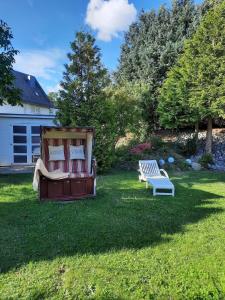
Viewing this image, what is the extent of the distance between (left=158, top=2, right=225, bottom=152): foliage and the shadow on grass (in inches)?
278

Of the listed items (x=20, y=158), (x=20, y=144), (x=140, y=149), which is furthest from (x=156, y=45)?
(x=20, y=158)

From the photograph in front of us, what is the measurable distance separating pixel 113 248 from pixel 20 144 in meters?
11.0

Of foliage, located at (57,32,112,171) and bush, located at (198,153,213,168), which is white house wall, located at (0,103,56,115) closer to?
foliage, located at (57,32,112,171)

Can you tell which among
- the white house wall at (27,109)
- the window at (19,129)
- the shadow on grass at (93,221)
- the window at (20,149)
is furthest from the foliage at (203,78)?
the white house wall at (27,109)

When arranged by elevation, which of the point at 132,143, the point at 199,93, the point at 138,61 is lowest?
the point at 132,143

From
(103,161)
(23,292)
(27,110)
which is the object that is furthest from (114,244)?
(27,110)

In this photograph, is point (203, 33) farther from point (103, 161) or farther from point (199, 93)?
point (103, 161)

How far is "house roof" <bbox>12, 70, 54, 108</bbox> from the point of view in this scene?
23.4 m

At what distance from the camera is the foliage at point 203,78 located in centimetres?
1321

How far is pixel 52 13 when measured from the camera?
1141 centimetres

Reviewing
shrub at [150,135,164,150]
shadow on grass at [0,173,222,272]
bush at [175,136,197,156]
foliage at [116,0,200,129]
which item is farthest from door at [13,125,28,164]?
bush at [175,136,197,156]

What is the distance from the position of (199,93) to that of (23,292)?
12.8 meters

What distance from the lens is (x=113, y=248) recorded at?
4102 millimetres

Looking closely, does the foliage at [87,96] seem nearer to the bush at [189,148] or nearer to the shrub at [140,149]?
the shrub at [140,149]
